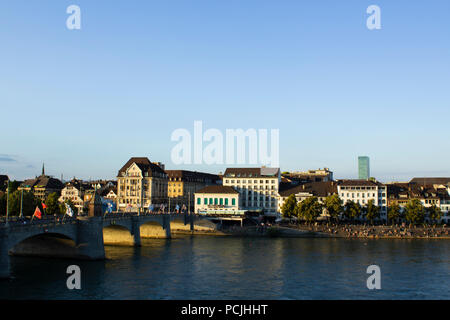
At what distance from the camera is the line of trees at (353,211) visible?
12534cm

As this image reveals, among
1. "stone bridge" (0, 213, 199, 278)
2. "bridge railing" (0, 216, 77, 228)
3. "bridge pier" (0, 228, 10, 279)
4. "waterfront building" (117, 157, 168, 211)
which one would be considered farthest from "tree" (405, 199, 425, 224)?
"bridge pier" (0, 228, 10, 279)

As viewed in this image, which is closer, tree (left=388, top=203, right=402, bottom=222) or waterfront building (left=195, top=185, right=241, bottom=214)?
tree (left=388, top=203, right=402, bottom=222)

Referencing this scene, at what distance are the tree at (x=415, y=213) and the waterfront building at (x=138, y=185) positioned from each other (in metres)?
75.3

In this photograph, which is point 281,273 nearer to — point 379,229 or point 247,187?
point 379,229

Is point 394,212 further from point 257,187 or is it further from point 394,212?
point 257,187

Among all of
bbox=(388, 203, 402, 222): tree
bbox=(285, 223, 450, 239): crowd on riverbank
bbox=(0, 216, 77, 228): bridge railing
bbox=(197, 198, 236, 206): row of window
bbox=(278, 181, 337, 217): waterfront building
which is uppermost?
bbox=(278, 181, 337, 217): waterfront building

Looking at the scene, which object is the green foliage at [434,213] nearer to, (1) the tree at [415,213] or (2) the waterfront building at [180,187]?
(1) the tree at [415,213]

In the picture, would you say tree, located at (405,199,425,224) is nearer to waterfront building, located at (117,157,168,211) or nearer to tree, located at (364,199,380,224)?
tree, located at (364,199,380,224)

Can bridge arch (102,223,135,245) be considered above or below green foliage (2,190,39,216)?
below

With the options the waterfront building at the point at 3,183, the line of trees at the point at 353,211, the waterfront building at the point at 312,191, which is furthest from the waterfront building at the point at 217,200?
the waterfront building at the point at 3,183

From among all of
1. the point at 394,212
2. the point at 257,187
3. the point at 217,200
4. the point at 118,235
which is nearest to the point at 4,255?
the point at 118,235

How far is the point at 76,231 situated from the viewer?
68.9 m

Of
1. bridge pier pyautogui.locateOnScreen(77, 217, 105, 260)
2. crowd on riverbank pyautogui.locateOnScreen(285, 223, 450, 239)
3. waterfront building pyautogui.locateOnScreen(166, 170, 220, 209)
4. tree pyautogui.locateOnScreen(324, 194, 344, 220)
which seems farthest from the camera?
waterfront building pyautogui.locateOnScreen(166, 170, 220, 209)

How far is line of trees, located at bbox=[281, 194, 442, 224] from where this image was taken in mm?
125344
